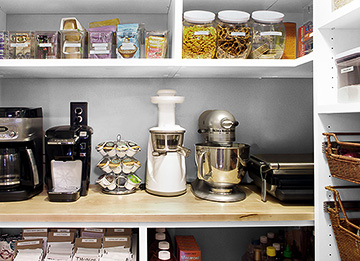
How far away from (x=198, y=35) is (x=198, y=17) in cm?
8

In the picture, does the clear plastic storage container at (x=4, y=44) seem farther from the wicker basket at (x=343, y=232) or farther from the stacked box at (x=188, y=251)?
the wicker basket at (x=343, y=232)

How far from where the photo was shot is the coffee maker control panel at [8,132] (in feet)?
4.38

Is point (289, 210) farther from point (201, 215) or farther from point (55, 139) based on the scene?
point (55, 139)

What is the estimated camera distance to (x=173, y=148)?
1.48m

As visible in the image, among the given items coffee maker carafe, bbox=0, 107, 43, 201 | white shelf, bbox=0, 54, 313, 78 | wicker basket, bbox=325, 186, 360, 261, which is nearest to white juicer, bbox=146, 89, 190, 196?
white shelf, bbox=0, 54, 313, 78

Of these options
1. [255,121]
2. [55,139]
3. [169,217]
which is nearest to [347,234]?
[169,217]

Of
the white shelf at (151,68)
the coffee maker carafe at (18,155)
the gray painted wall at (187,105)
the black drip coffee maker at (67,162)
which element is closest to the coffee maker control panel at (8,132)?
the coffee maker carafe at (18,155)

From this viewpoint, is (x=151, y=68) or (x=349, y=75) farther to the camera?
(x=151, y=68)

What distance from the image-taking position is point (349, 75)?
3.36ft

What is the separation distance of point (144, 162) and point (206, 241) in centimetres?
56

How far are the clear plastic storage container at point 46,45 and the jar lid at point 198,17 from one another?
592 mm

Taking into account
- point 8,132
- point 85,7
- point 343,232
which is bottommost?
point 343,232

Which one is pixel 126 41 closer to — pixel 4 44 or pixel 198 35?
pixel 198 35

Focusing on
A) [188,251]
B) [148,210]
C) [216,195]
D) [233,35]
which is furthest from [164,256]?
[233,35]
